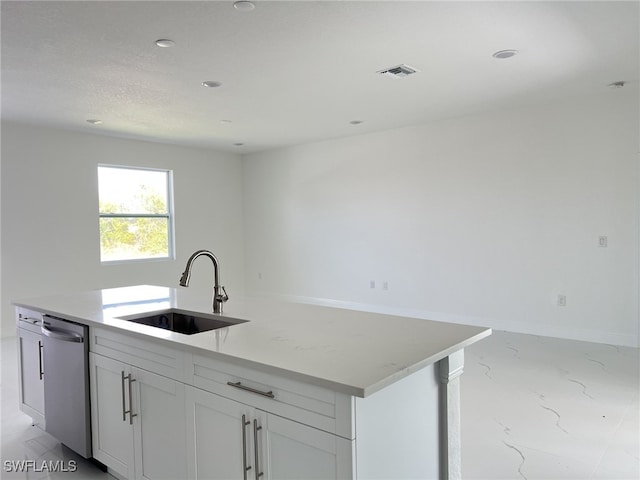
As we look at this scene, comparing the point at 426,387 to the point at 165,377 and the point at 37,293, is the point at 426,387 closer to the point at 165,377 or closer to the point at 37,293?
the point at 165,377

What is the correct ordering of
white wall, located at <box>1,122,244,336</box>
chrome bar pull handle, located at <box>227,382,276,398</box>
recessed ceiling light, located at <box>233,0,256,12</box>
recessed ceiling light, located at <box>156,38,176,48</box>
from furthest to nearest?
white wall, located at <box>1,122,244,336</box> → recessed ceiling light, located at <box>156,38,176,48</box> → recessed ceiling light, located at <box>233,0,256,12</box> → chrome bar pull handle, located at <box>227,382,276,398</box>

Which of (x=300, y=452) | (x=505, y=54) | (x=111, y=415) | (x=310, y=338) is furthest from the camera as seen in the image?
(x=505, y=54)

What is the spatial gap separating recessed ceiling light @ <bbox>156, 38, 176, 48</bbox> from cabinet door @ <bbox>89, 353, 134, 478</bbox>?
2028mm

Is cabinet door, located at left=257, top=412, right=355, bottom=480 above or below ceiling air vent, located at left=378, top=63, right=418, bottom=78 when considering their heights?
below

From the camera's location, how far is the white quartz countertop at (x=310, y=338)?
1.37 m

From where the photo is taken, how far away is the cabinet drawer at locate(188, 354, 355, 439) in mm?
1282

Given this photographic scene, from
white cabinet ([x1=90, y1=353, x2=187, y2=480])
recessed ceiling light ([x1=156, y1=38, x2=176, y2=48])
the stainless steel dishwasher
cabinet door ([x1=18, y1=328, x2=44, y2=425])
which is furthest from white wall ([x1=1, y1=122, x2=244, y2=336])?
white cabinet ([x1=90, y1=353, x2=187, y2=480])

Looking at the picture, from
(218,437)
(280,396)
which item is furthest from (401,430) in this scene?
(218,437)

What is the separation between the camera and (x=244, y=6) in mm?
2580

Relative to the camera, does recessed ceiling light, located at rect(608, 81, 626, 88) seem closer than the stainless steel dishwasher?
No

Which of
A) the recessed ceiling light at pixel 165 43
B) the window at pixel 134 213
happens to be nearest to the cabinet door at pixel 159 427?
the recessed ceiling light at pixel 165 43

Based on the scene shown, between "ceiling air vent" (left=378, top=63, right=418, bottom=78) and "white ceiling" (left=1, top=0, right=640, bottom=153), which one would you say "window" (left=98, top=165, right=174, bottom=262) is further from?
"ceiling air vent" (left=378, top=63, right=418, bottom=78)

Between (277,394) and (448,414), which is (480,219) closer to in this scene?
(448,414)

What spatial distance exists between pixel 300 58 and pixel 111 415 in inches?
103
